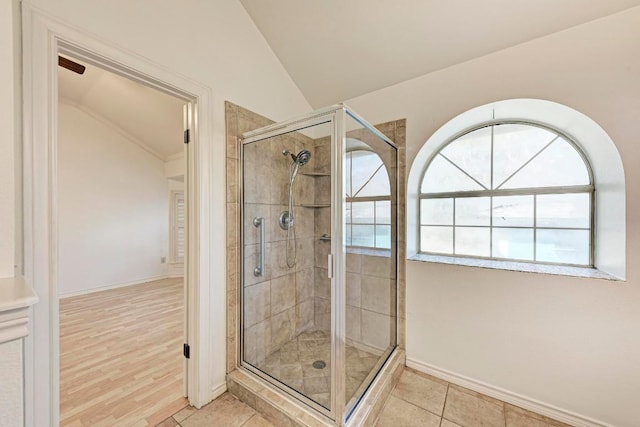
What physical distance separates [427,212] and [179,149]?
4.32 metres

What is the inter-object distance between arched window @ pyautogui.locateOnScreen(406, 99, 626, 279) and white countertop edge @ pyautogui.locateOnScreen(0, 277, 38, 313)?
6.76 ft

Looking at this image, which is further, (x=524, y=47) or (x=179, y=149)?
(x=179, y=149)

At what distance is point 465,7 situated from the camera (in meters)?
1.46

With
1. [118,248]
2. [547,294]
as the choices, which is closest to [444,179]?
[547,294]

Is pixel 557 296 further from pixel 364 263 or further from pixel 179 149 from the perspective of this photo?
pixel 179 149

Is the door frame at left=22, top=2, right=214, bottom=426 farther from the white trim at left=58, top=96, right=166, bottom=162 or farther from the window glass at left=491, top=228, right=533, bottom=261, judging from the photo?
the white trim at left=58, top=96, right=166, bottom=162

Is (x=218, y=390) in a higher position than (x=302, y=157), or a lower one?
lower

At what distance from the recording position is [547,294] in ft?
4.97

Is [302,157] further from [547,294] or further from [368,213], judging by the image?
[547,294]

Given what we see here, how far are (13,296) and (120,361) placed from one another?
88.5 inches

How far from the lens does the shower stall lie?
1.41 m

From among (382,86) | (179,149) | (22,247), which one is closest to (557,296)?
(382,86)

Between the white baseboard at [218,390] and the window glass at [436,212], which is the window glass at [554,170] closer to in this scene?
the window glass at [436,212]

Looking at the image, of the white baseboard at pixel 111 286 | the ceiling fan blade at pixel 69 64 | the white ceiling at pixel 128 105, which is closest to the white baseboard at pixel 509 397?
the white ceiling at pixel 128 105
